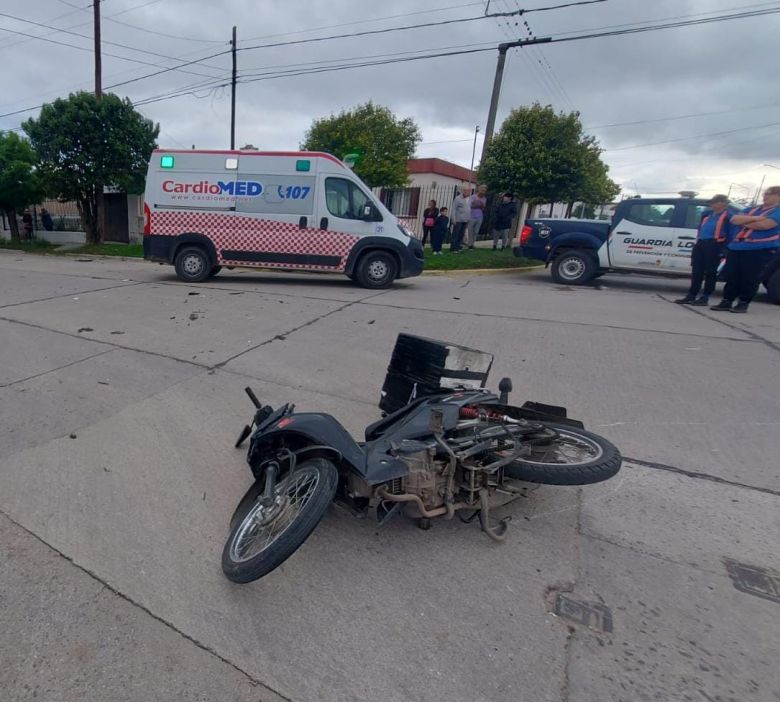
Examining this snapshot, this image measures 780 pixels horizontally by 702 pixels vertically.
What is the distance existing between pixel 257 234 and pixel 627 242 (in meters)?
8.12

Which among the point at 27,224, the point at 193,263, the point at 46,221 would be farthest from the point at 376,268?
the point at 46,221

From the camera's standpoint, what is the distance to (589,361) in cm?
514

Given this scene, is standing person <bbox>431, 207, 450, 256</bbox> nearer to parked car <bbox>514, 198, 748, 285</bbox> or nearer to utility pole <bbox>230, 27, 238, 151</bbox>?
parked car <bbox>514, 198, 748, 285</bbox>

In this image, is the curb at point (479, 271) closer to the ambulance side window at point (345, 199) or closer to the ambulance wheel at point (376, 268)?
the ambulance wheel at point (376, 268)

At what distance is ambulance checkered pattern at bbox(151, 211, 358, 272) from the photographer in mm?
9445

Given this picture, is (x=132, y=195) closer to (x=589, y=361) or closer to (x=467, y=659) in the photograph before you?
(x=589, y=361)

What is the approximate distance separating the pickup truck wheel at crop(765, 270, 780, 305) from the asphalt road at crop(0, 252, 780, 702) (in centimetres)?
569

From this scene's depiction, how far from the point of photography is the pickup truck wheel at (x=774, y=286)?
896cm

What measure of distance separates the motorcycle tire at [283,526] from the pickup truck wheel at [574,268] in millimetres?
10477

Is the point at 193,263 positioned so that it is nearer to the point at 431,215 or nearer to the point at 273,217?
the point at 273,217

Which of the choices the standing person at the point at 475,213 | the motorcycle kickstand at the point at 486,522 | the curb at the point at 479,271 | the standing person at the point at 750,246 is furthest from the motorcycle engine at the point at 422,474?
the standing person at the point at 475,213

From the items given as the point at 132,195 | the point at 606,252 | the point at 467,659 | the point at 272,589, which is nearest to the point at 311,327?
the point at 272,589

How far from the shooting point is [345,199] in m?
9.32

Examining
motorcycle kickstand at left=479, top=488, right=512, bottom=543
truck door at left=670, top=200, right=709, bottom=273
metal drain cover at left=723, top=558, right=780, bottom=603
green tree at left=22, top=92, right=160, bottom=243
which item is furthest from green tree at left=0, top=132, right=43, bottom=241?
metal drain cover at left=723, top=558, right=780, bottom=603
